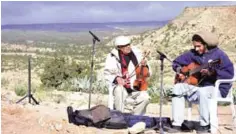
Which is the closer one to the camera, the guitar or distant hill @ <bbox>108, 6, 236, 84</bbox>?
the guitar

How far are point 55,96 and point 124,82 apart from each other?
4145 millimetres

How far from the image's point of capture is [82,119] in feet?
23.6

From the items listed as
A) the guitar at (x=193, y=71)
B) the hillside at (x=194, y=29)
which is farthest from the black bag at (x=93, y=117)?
the hillside at (x=194, y=29)

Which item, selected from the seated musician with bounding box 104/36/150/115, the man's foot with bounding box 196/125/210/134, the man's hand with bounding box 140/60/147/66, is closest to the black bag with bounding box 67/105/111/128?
the seated musician with bounding box 104/36/150/115

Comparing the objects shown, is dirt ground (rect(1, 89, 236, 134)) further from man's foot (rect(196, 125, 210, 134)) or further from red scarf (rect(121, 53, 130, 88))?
red scarf (rect(121, 53, 130, 88))

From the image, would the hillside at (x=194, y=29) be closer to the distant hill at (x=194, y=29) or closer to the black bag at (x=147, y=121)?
the distant hill at (x=194, y=29)

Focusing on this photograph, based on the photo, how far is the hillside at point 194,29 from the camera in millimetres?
40406

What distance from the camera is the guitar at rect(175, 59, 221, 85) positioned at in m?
6.93

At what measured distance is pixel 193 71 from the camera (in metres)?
7.00

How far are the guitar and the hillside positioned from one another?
3038cm

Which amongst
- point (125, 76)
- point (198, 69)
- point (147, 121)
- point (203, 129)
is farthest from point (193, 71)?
point (125, 76)

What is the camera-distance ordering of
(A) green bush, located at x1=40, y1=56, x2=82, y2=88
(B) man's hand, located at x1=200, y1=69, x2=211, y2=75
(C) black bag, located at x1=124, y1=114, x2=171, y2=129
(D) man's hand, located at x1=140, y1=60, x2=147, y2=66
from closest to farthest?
(B) man's hand, located at x1=200, y1=69, x2=211, y2=75 → (C) black bag, located at x1=124, y1=114, x2=171, y2=129 → (D) man's hand, located at x1=140, y1=60, x2=147, y2=66 → (A) green bush, located at x1=40, y1=56, x2=82, y2=88

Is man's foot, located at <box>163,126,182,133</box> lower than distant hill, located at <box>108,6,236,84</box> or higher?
lower

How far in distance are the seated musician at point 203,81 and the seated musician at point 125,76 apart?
733 millimetres
